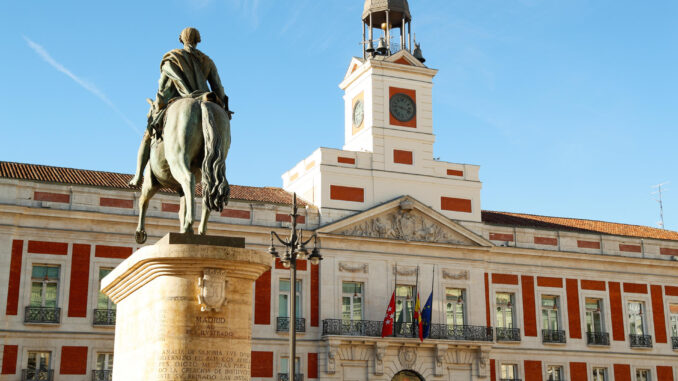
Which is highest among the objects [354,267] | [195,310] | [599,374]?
[354,267]

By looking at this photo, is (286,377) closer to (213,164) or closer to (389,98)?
(389,98)

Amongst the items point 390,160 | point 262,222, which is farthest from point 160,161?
point 390,160

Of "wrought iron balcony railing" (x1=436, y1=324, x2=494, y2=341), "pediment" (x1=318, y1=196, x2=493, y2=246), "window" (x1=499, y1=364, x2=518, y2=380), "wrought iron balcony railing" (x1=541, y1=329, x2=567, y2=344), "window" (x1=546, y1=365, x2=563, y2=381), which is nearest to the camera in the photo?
"pediment" (x1=318, y1=196, x2=493, y2=246)

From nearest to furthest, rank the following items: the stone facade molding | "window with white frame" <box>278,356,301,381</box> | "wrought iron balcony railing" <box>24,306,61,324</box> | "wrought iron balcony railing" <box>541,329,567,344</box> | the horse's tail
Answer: the horse's tail → "wrought iron balcony railing" <box>24,306,61,324</box> → "window with white frame" <box>278,356,301,381</box> → the stone facade molding → "wrought iron balcony railing" <box>541,329,567,344</box>

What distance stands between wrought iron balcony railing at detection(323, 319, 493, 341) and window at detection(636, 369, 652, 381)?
25.7 ft

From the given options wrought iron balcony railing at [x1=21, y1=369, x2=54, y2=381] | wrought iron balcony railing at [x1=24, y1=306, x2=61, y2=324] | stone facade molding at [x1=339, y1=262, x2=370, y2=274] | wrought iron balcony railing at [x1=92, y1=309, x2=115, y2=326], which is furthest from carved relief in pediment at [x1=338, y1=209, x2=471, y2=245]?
wrought iron balcony railing at [x1=21, y1=369, x2=54, y2=381]

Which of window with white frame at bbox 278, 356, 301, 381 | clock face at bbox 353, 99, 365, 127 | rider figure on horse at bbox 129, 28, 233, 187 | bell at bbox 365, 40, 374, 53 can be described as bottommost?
window with white frame at bbox 278, 356, 301, 381

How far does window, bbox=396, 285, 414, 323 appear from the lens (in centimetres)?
3419

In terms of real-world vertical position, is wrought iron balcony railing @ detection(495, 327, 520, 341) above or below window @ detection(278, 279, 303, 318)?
below

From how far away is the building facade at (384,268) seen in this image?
2959cm

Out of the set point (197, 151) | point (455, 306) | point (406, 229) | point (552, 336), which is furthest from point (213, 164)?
point (552, 336)

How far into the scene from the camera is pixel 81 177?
3269cm

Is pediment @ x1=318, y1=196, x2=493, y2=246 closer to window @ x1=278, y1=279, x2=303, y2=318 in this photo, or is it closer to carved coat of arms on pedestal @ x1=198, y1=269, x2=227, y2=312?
window @ x1=278, y1=279, x2=303, y2=318

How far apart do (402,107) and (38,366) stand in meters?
18.0
